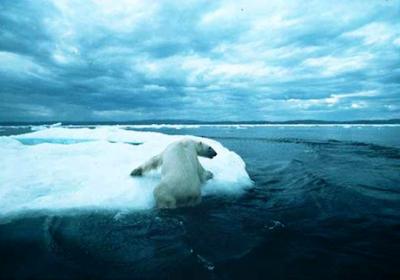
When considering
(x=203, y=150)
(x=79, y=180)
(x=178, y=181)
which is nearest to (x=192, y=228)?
(x=178, y=181)

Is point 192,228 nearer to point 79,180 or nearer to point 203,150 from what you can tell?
point 79,180

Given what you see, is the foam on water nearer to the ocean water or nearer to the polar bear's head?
the ocean water

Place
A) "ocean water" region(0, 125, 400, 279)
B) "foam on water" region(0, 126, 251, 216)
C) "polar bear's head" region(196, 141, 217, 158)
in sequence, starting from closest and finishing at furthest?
"ocean water" region(0, 125, 400, 279)
"foam on water" region(0, 126, 251, 216)
"polar bear's head" region(196, 141, 217, 158)

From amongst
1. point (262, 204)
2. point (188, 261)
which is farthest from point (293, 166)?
point (188, 261)

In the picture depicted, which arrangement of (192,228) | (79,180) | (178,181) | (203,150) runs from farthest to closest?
(203,150) → (79,180) → (178,181) → (192,228)

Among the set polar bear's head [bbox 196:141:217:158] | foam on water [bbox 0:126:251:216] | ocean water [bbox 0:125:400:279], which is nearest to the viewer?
ocean water [bbox 0:125:400:279]

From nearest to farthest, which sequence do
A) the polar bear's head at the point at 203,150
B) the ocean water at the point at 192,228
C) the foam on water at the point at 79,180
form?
the ocean water at the point at 192,228 → the foam on water at the point at 79,180 → the polar bear's head at the point at 203,150

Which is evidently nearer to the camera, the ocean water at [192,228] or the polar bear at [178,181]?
the ocean water at [192,228]

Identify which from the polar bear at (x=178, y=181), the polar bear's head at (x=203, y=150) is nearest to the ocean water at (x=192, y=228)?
the polar bear at (x=178, y=181)

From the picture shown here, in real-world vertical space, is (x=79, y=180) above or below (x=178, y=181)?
below

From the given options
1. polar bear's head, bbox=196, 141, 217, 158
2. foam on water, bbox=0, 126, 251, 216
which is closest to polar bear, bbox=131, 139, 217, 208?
foam on water, bbox=0, 126, 251, 216

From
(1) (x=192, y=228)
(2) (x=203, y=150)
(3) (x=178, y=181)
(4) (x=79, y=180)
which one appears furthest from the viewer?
(2) (x=203, y=150)

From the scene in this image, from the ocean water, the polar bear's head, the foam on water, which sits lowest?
the ocean water

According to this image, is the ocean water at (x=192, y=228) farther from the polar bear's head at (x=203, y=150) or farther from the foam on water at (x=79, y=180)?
the polar bear's head at (x=203, y=150)
